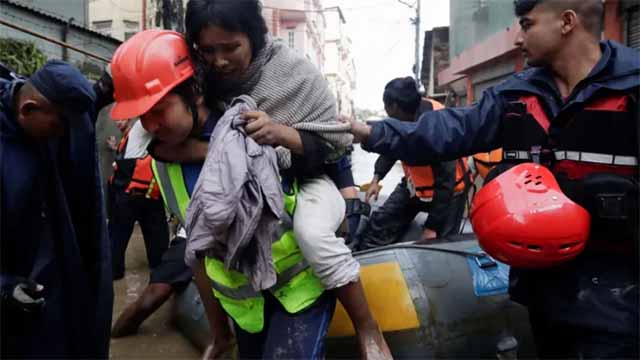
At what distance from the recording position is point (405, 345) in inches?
105

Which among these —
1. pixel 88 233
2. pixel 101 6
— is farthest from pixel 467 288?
pixel 101 6

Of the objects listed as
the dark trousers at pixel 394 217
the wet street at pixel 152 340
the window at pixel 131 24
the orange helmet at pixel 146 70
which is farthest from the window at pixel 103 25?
the orange helmet at pixel 146 70

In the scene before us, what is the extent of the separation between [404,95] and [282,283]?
98.6 inches

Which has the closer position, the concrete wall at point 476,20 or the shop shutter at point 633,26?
the shop shutter at point 633,26

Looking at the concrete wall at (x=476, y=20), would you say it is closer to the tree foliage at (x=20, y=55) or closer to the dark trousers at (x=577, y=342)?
the tree foliage at (x=20, y=55)

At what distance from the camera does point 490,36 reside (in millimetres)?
10664

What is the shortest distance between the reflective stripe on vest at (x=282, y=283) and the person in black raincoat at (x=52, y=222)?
520 mm

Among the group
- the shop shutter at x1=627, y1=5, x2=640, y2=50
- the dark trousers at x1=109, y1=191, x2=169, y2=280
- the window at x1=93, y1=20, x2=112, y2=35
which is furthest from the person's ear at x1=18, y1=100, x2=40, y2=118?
the window at x1=93, y1=20, x2=112, y2=35

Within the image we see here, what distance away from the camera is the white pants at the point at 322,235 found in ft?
6.37

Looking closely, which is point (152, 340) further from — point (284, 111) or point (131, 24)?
point (131, 24)

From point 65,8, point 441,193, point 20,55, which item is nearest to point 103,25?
point 65,8

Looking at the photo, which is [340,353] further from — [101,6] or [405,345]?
[101,6]

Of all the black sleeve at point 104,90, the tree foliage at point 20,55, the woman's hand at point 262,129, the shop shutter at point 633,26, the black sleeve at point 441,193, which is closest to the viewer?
the woman's hand at point 262,129

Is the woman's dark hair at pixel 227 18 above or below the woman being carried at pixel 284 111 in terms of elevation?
above
